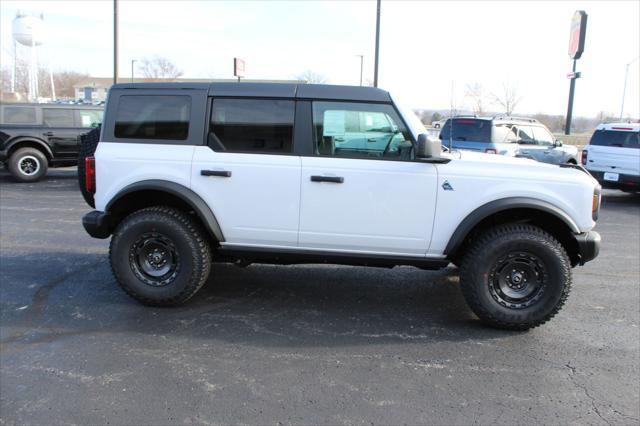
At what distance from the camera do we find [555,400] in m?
3.20

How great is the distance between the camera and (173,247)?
4.51m

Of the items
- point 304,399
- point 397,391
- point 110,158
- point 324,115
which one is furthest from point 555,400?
point 110,158

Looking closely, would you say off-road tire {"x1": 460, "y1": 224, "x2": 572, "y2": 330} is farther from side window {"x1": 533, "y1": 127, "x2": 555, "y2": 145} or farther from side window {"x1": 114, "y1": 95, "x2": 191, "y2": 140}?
side window {"x1": 533, "y1": 127, "x2": 555, "y2": 145}

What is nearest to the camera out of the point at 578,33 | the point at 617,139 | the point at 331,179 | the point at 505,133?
the point at 331,179

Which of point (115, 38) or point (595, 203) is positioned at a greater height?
point (115, 38)

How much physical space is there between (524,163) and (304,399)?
257 centimetres

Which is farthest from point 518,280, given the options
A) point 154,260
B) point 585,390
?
point 154,260

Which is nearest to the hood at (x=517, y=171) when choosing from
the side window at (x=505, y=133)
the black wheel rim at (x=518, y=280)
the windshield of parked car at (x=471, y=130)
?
the black wheel rim at (x=518, y=280)

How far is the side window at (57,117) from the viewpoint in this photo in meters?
12.5

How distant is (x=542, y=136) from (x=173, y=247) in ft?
34.6

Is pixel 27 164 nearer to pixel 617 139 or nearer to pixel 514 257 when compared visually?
pixel 514 257

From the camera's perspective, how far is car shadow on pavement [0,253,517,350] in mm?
4109

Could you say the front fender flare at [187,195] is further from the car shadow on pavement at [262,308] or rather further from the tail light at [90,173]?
the car shadow on pavement at [262,308]

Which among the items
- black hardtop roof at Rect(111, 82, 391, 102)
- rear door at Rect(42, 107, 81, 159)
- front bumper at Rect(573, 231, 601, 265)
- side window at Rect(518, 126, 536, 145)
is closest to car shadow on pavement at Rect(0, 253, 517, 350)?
front bumper at Rect(573, 231, 601, 265)
